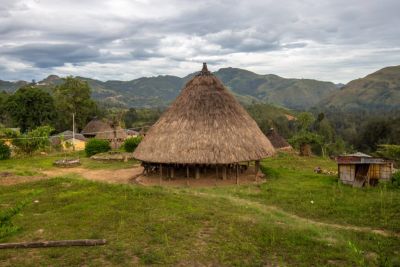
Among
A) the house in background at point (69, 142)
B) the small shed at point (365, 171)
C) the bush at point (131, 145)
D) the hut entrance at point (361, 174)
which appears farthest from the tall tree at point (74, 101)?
the hut entrance at point (361, 174)

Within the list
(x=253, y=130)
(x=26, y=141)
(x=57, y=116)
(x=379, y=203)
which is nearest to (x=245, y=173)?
(x=253, y=130)

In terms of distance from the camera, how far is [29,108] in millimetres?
52125

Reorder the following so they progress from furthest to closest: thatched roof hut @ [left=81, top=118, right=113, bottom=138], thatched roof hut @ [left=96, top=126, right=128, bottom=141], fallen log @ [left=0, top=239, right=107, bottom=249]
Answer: thatched roof hut @ [left=81, top=118, right=113, bottom=138], thatched roof hut @ [left=96, top=126, right=128, bottom=141], fallen log @ [left=0, top=239, right=107, bottom=249]

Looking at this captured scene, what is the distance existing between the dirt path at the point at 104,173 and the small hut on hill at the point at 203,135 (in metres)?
1.52

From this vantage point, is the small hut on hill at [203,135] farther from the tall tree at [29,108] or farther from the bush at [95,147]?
the tall tree at [29,108]

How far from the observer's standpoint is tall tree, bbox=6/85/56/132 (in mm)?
51344

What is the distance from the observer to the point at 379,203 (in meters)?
15.1

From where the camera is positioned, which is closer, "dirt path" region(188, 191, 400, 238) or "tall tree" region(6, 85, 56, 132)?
"dirt path" region(188, 191, 400, 238)

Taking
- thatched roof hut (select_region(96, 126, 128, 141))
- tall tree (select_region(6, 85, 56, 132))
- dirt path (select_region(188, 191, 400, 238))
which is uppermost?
tall tree (select_region(6, 85, 56, 132))

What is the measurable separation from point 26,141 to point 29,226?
2299 centimetres

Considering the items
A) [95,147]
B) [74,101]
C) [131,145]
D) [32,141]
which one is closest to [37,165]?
[32,141]

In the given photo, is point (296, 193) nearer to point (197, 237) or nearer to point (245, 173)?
point (245, 173)

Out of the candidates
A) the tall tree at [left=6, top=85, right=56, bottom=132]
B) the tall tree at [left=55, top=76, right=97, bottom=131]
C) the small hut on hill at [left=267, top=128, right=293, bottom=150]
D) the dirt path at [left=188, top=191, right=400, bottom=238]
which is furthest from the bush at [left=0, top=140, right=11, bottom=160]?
the small hut on hill at [left=267, top=128, right=293, bottom=150]

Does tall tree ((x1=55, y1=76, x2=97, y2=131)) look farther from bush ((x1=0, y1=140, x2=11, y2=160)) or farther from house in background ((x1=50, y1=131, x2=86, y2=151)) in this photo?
bush ((x1=0, y1=140, x2=11, y2=160))
